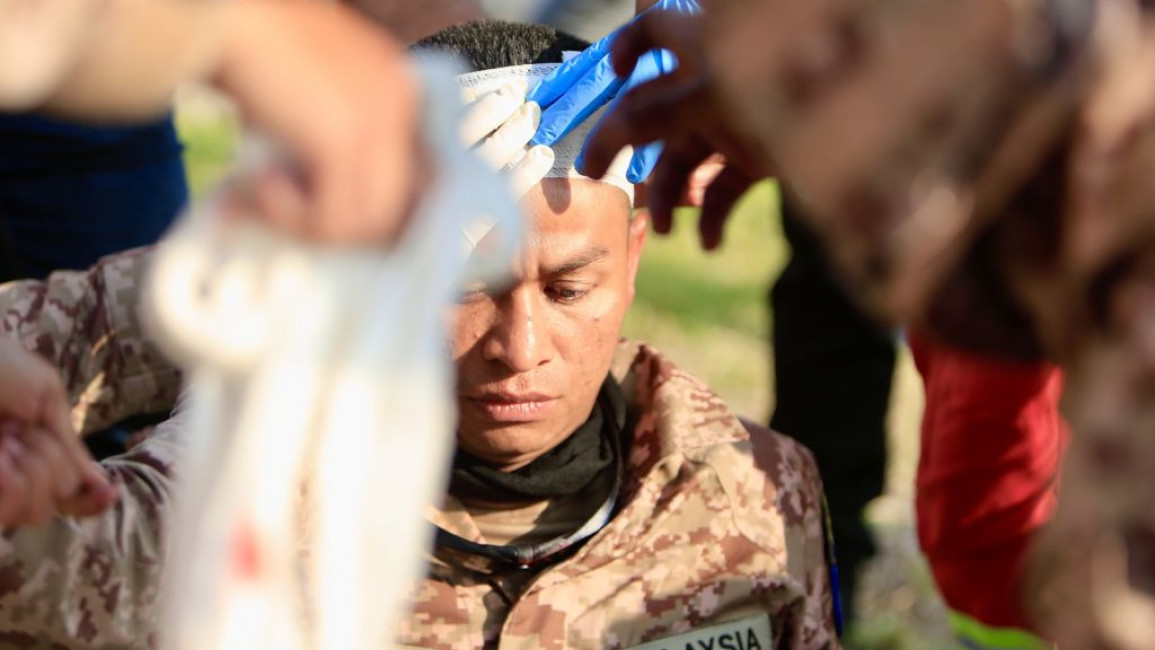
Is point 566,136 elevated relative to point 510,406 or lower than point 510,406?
elevated

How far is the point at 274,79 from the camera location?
32.2 inches

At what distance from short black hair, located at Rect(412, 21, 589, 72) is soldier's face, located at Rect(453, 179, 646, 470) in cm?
21

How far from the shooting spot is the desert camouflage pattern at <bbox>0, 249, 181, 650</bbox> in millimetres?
1807

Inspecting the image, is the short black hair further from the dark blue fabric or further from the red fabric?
the red fabric

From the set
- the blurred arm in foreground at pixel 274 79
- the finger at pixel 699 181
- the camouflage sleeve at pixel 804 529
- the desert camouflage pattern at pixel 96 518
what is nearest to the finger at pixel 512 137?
the finger at pixel 699 181

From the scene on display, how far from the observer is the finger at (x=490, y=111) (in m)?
1.99

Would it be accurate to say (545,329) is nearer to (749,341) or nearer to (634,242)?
(634,242)

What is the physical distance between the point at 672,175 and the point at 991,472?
0.96m

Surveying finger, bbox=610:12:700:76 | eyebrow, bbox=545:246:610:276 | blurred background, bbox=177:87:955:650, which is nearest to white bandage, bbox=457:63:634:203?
eyebrow, bbox=545:246:610:276

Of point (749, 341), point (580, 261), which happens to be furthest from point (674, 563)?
point (749, 341)

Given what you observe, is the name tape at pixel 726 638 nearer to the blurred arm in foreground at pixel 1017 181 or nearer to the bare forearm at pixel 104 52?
the blurred arm in foreground at pixel 1017 181

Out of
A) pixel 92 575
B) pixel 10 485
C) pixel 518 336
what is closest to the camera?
pixel 10 485

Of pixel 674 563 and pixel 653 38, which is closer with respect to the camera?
pixel 653 38

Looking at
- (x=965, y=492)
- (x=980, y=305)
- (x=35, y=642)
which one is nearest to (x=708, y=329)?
(x=965, y=492)
